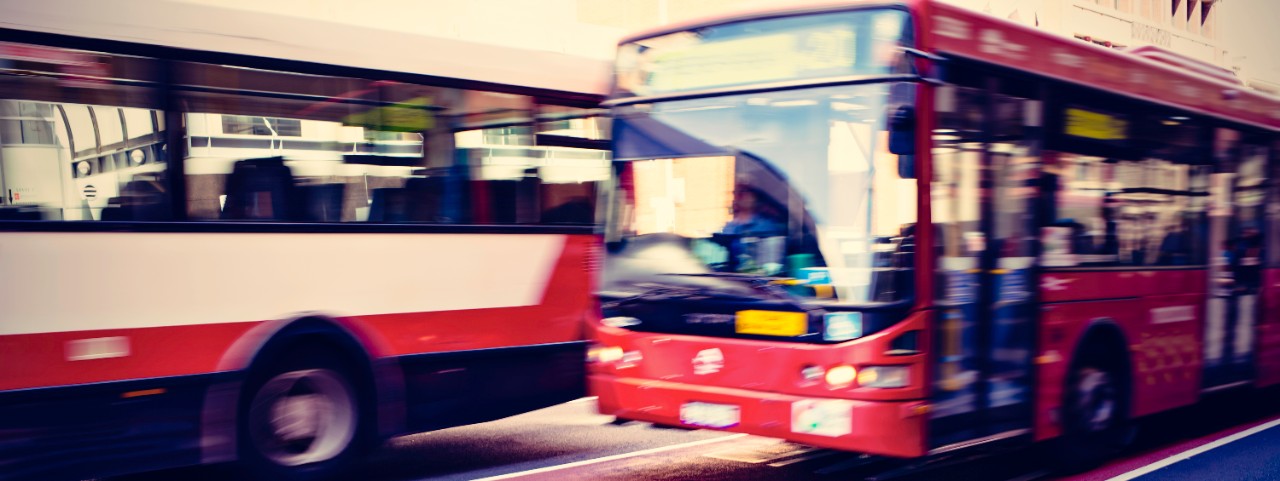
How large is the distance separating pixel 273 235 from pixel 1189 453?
21.7 feet

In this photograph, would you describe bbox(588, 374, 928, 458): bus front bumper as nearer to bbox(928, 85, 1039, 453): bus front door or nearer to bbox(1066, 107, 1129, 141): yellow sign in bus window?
bbox(928, 85, 1039, 453): bus front door

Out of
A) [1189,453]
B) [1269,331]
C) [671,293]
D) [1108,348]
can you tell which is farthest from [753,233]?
[1269,331]

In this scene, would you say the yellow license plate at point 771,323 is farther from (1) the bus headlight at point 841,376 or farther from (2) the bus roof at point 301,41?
(2) the bus roof at point 301,41

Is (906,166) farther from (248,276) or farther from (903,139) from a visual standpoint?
(248,276)

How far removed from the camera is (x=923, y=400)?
630cm

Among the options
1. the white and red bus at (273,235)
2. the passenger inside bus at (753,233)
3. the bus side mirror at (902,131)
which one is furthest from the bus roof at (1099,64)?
the white and red bus at (273,235)

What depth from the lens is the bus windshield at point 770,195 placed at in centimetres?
613

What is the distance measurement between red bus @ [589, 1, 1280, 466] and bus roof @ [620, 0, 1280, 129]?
0.07ft

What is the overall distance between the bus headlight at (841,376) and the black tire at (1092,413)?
2214mm

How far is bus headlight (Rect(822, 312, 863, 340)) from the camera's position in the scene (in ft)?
20.3

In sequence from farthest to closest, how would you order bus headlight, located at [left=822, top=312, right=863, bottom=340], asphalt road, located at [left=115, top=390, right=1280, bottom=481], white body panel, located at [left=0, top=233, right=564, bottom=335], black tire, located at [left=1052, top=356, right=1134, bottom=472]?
black tire, located at [left=1052, top=356, right=1134, bottom=472] < asphalt road, located at [left=115, top=390, right=1280, bottom=481] < bus headlight, located at [left=822, top=312, right=863, bottom=340] < white body panel, located at [left=0, top=233, right=564, bottom=335]

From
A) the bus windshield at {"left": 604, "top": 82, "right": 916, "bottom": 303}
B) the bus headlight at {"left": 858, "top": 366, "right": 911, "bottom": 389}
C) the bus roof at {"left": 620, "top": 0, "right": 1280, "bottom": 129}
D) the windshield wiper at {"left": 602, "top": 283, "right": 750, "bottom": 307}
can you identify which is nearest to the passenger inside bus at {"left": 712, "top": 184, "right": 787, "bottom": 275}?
the bus windshield at {"left": 604, "top": 82, "right": 916, "bottom": 303}

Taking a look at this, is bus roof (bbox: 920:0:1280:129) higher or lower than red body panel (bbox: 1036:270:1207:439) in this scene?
higher

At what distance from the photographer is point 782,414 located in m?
6.45
